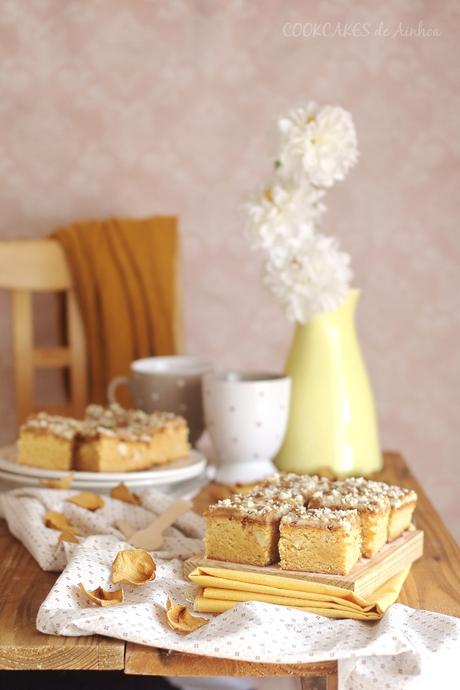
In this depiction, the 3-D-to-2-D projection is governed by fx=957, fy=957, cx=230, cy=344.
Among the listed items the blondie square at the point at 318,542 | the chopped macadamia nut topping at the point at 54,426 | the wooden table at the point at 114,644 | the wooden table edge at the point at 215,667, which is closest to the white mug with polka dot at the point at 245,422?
the chopped macadamia nut topping at the point at 54,426

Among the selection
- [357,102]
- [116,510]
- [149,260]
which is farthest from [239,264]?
[116,510]

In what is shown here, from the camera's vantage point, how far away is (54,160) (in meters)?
2.25

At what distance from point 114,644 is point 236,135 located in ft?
5.14

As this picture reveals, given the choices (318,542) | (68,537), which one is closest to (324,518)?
(318,542)

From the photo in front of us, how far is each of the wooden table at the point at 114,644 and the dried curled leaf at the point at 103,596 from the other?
0.05 m

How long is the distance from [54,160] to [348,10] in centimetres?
76

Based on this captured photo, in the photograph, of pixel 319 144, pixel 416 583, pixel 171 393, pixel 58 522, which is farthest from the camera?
pixel 171 393

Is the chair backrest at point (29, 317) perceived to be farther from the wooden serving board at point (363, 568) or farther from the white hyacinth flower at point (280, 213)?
the wooden serving board at point (363, 568)

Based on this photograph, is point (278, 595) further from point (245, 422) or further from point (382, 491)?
point (245, 422)

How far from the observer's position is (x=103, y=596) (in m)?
0.96

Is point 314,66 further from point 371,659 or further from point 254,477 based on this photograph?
point 371,659

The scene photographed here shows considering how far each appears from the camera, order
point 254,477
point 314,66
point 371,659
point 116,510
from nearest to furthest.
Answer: point 371,659
point 116,510
point 254,477
point 314,66

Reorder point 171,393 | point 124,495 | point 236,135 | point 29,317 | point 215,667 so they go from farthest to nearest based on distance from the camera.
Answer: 1. point 236,135
2. point 29,317
3. point 171,393
4. point 124,495
5. point 215,667

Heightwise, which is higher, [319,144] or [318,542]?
[319,144]
